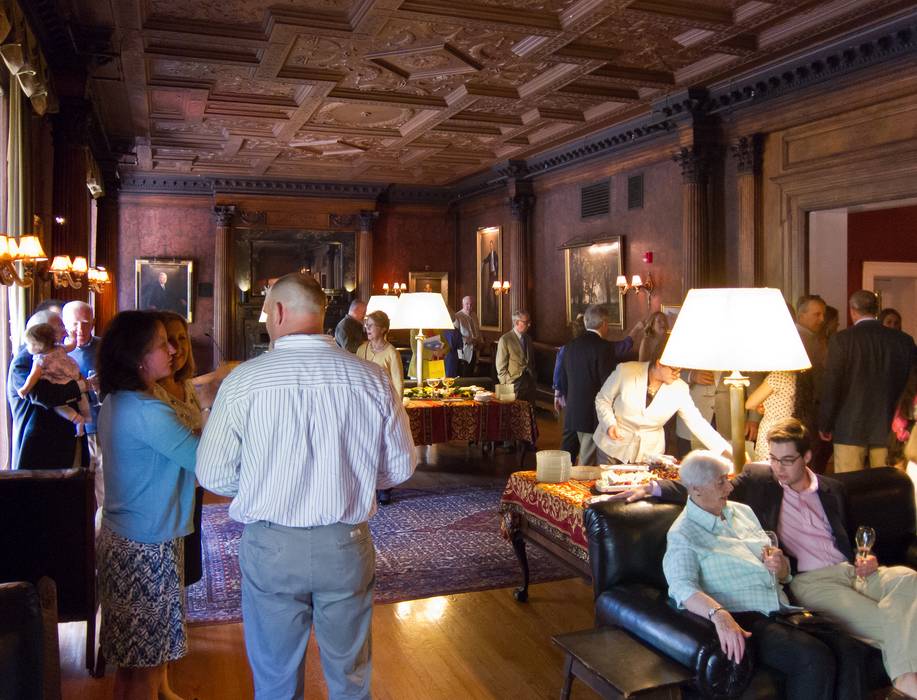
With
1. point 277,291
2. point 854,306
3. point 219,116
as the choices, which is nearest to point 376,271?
point 219,116

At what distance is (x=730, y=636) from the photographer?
2.70 meters

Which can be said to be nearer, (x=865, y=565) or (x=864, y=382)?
(x=865, y=565)

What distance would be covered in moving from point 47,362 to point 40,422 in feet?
1.37

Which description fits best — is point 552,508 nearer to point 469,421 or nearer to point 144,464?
point 144,464

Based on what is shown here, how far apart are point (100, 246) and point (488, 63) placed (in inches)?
311

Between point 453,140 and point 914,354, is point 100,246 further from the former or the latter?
point 914,354

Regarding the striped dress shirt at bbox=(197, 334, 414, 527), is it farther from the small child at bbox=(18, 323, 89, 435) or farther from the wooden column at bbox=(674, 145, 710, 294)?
the wooden column at bbox=(674, 145, 710, 294)

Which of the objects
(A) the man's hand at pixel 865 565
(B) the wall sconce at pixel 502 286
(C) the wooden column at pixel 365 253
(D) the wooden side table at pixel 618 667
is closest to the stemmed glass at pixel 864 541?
(A) the man's hand at pixel 865 565

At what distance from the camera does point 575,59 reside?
26.9ft

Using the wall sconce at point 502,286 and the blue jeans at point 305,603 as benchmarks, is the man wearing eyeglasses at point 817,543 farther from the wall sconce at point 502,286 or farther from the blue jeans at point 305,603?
the wall sconce at point 502,286

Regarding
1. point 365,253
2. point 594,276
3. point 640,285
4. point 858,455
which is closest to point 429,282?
point 365,253

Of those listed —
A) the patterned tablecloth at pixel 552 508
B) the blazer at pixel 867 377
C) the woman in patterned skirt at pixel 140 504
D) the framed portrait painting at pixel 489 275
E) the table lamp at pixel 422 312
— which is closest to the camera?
the woman in patterned skirt at pixel 140 504

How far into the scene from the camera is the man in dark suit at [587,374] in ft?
22.6

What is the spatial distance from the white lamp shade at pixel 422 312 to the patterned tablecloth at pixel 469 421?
1.08 meters
